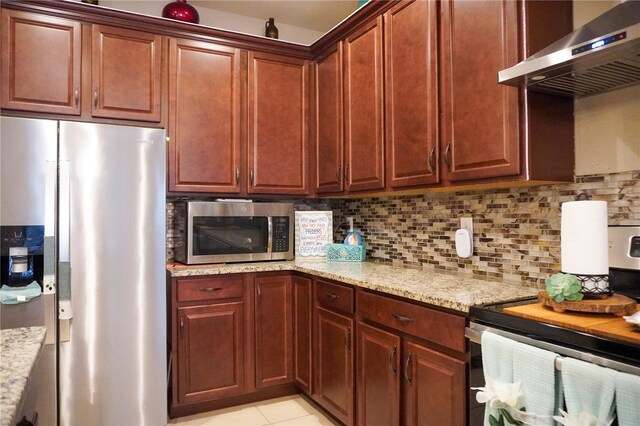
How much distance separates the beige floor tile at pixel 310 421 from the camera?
238cm

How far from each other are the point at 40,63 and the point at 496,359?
2624mm

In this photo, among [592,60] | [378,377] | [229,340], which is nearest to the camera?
[592,60]

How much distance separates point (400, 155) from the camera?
218 cm

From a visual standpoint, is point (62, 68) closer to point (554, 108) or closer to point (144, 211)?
point (144, 211)

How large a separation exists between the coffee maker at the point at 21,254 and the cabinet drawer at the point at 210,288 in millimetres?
695

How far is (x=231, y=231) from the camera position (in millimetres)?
2695

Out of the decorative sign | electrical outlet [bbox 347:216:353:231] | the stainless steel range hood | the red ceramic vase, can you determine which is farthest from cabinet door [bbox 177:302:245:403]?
the stainless steel range hood

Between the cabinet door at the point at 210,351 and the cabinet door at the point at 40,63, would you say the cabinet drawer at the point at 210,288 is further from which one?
the cabinet door at the point at 40,63

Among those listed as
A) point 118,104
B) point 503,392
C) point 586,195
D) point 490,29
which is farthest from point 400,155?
point 118,104

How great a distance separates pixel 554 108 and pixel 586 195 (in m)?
0.36

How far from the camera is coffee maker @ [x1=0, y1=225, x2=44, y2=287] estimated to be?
1930 mm

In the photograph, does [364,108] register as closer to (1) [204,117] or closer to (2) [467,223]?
(2) [467,223]

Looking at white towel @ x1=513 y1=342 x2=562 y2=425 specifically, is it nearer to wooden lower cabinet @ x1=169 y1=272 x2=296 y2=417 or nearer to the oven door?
wooden lower cabinet @ x1=169 y1=272 x2=296 y2=417

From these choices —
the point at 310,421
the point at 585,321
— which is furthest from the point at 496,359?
the point at 310,421
